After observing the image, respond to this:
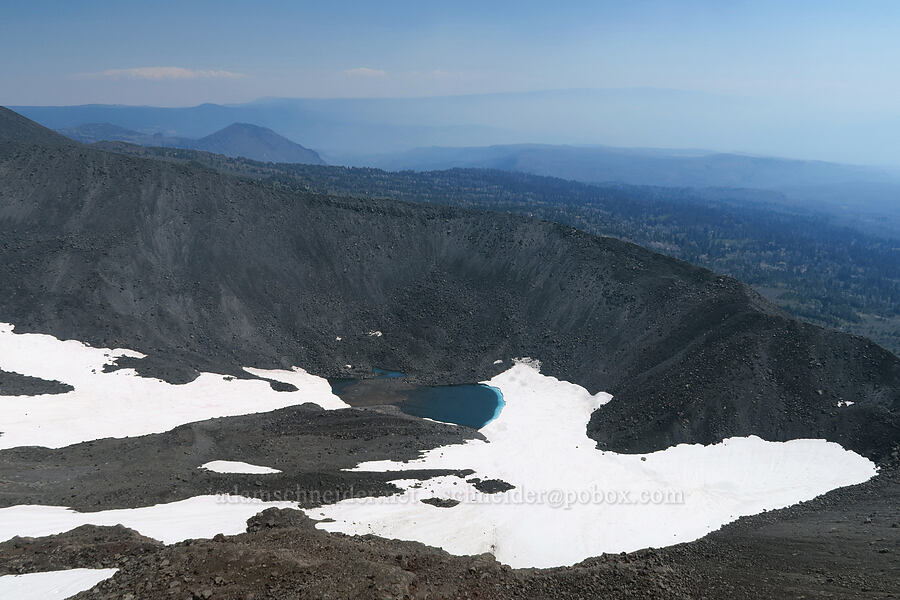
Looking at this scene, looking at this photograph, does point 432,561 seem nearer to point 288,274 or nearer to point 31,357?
point 31,357

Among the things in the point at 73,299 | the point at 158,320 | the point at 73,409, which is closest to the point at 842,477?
the point at 73,409

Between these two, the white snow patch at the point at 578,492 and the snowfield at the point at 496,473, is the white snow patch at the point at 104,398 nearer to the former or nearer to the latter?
the snowfield at the point at 496,473

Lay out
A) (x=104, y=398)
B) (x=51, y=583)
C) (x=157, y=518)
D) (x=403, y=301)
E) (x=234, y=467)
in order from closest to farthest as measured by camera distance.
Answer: (x=51, y=583) → (x=157, y=518) → (x=234, y=467) → (x=104, y=398) → (x=403, y=301)

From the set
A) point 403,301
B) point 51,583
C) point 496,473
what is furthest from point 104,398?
point 403,301

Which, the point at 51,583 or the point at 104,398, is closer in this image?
the point at 51,583

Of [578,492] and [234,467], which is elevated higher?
[234,467]

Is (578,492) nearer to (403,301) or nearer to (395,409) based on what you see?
(395,409)

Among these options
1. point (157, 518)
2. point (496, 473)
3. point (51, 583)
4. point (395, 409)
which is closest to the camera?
point (51, 583)
